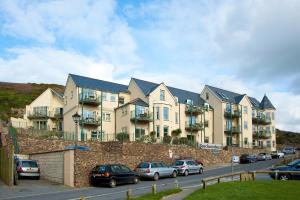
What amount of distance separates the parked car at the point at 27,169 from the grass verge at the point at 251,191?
16.4 meters

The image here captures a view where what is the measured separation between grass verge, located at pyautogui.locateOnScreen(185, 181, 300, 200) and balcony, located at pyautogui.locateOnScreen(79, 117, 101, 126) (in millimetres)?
37455

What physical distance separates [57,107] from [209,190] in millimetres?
49478

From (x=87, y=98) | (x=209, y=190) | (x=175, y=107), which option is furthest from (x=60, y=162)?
(x=175, y=107)

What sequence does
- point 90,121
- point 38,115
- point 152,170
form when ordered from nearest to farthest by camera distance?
1. point 152,170
2. point 90,121
3. point 38,115

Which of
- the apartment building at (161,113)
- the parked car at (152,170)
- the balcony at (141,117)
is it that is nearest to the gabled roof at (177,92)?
the apartment building at (161,113)

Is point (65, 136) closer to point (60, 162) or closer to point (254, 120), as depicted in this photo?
point (60, 162)

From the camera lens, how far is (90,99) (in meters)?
59.5

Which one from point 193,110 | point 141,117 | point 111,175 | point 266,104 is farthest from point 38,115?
point 266,104

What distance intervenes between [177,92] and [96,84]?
1658cm

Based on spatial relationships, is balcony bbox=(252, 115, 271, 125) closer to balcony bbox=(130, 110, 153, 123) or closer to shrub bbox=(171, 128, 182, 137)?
shrub bbox=(171, 128, 182, 137)

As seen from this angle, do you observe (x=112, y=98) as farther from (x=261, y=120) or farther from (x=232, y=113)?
(x=261, y=120)

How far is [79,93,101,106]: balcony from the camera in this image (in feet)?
194

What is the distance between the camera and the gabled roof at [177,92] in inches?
2623

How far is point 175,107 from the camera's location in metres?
69.1
